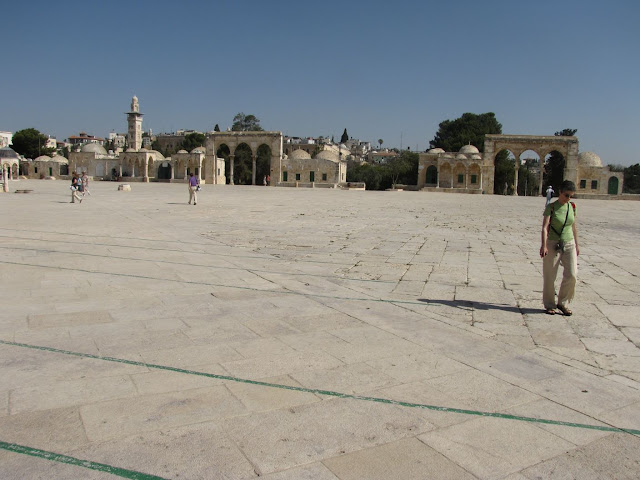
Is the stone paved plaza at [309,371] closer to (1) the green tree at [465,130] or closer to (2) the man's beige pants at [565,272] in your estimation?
(2) the man's beige pants at [565,272]

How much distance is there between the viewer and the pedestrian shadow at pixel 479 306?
554cm

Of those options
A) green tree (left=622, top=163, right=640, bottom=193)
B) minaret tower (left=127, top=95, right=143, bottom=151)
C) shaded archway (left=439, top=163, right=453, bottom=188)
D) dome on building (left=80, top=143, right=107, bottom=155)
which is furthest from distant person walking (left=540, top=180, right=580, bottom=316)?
minaret tower (left=127, top=95, right=143, bottom=151)

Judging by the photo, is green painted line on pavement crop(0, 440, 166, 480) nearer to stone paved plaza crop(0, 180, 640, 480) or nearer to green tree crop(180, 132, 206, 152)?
stone paved plaza crop(0, 180, 640, 480)

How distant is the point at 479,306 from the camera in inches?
223

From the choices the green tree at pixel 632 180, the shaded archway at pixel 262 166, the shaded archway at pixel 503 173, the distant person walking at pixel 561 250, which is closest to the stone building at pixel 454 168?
the shaded archway at pixel 503 173

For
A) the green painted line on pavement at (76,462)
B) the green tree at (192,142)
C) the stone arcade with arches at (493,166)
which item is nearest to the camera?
the green painted line on pavement at (76,462)

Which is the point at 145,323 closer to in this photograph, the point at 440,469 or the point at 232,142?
the point at 440,469

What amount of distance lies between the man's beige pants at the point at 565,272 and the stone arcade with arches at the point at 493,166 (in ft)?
131

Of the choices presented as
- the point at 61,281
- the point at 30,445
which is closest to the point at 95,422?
the point at 30,445

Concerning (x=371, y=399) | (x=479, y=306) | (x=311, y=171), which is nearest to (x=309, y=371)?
(x=371, y=399)

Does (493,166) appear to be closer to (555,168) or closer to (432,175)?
(432,175)

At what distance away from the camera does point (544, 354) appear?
417cm

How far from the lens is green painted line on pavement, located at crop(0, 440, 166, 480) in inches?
90.5

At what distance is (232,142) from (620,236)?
40.7 metres
